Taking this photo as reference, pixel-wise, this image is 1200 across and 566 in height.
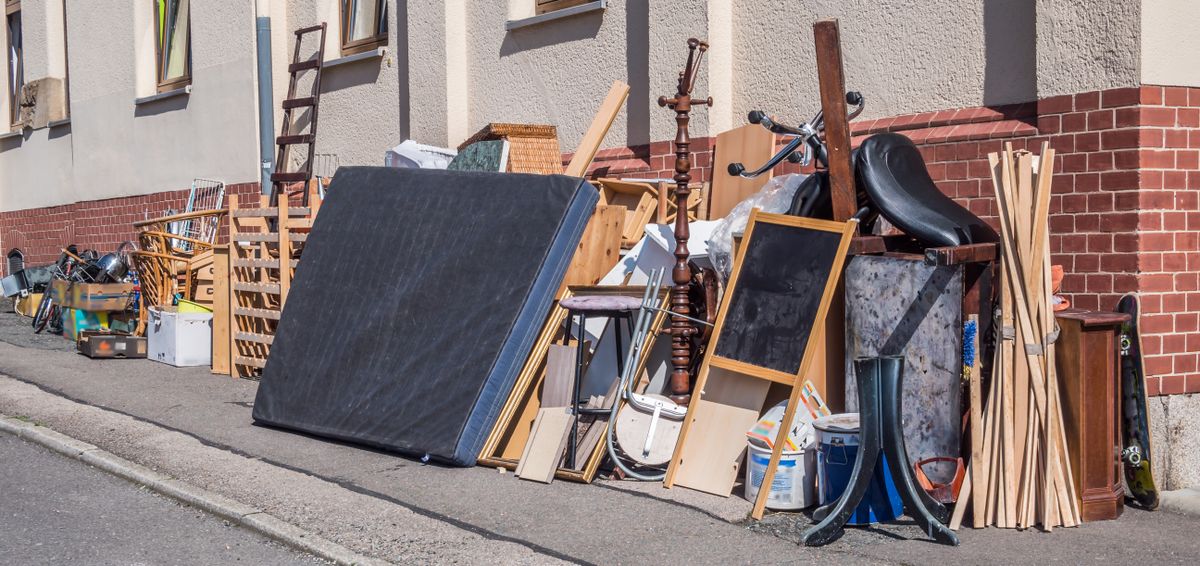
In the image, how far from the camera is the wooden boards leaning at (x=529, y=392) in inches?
281

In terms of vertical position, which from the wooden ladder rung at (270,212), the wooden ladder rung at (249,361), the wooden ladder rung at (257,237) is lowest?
the wooden ladder rung at (249,361)

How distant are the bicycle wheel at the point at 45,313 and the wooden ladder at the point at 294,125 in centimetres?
352

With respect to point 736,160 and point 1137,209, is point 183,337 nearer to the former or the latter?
point 736,160

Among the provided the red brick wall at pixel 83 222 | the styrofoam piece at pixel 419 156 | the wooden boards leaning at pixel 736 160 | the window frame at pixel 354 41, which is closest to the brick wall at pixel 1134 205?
the wooden boards leaning at pixel 736 160

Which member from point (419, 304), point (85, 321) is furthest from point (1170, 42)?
point (85, 321)

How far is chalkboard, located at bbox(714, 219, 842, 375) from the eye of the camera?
614cm

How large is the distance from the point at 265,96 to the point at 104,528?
8.51 m

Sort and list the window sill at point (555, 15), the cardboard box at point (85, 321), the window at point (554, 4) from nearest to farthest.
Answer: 1. the window sill at point (555, 15)
2. the window at point (554, 4)
3. the cardboard box at point (85, 321)

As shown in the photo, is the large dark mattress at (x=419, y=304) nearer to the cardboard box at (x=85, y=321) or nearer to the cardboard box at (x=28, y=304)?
the cardboard box at (x=85, y=321)

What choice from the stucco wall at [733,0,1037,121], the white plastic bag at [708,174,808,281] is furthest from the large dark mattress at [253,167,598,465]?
the stucco wall at [733,0,1037,121]

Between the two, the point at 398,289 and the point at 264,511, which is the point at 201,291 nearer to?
the point at 398,289

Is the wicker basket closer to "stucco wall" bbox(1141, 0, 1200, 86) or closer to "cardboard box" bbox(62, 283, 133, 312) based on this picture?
"stucco wall" bbox(1141, 0, 1200, 86)

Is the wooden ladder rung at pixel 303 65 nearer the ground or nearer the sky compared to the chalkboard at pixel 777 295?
nearer the sky

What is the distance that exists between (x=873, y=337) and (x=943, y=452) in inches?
26.2
